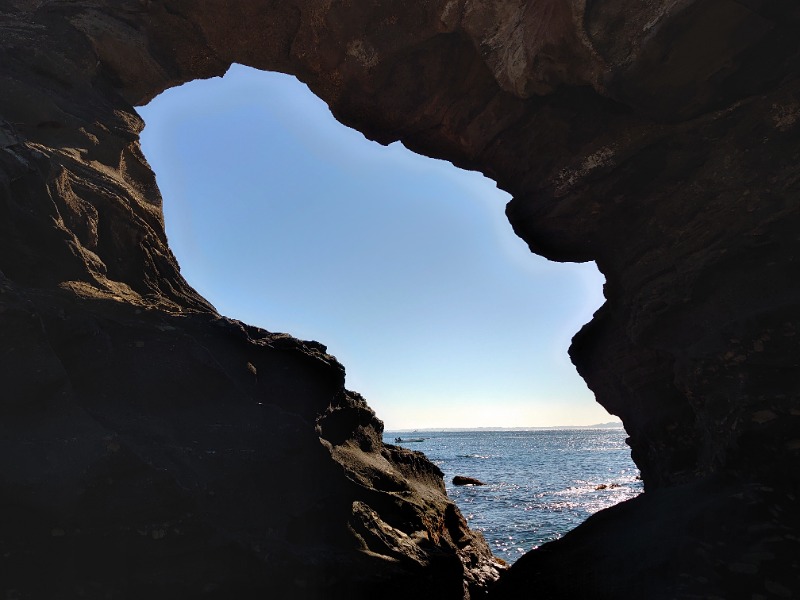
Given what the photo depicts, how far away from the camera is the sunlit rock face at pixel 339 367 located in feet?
27.6

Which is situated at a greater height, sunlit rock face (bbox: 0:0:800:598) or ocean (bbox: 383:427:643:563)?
sunlit rock face (bbox: 0:0:800:598)

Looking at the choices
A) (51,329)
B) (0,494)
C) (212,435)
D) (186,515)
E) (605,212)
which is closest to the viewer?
(0,494)

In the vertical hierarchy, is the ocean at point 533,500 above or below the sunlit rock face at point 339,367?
below

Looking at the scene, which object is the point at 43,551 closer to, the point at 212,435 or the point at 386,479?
the point at 212,435

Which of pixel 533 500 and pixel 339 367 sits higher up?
pixel 339 367

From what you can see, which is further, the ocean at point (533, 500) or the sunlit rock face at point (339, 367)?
the ocean at point (533, 500)

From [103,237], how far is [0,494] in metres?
6.21

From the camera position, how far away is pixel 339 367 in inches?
507

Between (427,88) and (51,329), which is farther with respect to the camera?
(427,88)

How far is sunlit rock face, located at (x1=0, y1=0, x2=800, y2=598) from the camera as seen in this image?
27.6 ft

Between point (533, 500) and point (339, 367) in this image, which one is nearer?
point (339, 367)

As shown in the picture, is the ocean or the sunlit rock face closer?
the sunlit rock face

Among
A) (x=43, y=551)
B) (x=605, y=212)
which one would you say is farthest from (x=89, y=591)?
(x=605, y=212)

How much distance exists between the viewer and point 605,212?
1405 cm
